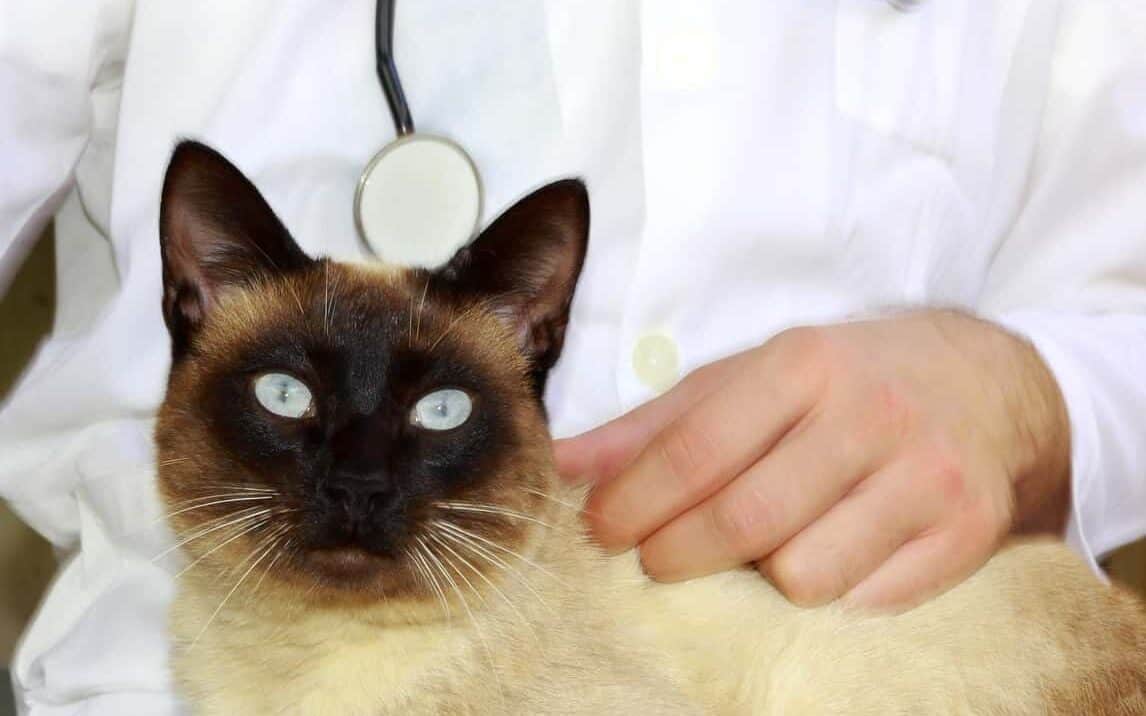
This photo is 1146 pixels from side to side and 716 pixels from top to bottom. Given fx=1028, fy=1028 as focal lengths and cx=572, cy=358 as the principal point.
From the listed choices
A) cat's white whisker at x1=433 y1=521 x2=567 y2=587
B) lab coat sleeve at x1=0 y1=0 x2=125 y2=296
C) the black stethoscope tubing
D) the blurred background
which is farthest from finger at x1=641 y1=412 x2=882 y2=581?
the blurred background

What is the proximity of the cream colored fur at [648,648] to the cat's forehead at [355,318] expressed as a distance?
0.58 ft

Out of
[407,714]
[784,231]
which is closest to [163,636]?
[407,714]

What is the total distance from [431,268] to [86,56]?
15.5 inches

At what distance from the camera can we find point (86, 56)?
3.23 ft

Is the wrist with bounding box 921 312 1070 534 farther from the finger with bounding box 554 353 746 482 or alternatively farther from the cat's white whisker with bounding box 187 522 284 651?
the cat's white whisker with bounding box 187 522 284 651

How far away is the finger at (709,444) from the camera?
0.91m

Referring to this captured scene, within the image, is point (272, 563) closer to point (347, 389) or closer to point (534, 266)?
point (347, 389)

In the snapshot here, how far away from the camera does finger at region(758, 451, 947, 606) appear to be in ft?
3.02

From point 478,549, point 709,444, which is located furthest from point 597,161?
point 478,549

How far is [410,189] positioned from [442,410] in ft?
0.70

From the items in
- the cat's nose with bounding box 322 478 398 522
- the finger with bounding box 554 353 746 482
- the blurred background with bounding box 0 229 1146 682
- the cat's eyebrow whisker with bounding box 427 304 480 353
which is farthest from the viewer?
the blurred background with bounding box 0 229 1146 682

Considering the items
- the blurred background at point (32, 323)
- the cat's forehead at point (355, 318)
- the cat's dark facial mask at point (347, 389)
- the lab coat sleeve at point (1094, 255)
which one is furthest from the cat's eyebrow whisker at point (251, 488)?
the blurred background at point (32, 323)

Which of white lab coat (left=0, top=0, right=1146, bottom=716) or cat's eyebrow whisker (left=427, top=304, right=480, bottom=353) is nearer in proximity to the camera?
cat's eyebrow whisker (left=427, top=304, right=480, bottom=353)

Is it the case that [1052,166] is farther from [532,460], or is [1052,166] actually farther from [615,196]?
[532,460]
